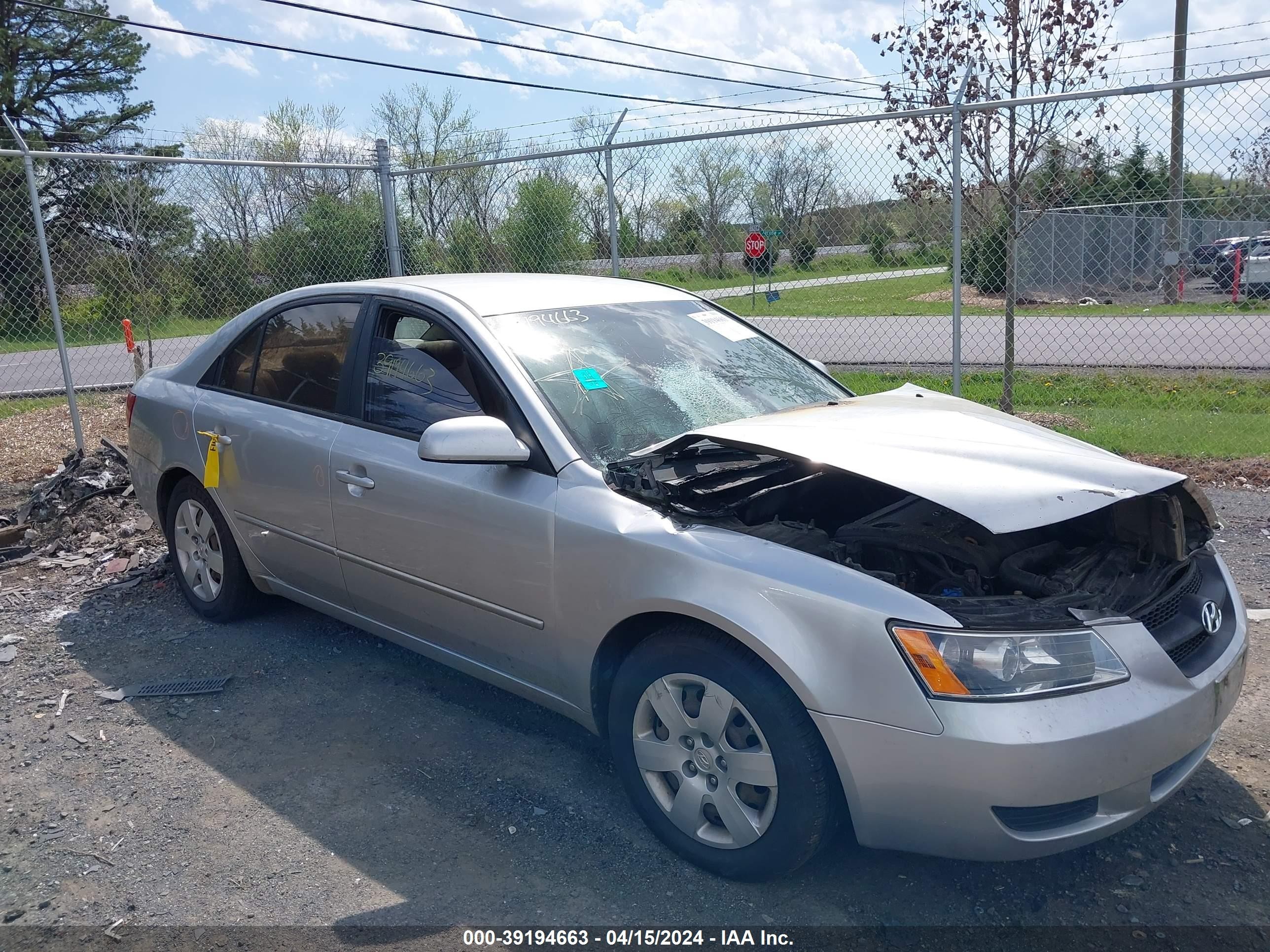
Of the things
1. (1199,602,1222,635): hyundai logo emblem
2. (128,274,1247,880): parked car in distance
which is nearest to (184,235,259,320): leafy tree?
(128,274,1247,880): parked car in distance

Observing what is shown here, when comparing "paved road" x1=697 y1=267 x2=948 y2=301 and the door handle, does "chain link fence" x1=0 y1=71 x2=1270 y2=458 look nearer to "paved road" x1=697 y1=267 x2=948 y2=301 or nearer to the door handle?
"paved road" x1=697 y1=267 x2=948 y2=301

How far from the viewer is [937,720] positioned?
2525 millimetres

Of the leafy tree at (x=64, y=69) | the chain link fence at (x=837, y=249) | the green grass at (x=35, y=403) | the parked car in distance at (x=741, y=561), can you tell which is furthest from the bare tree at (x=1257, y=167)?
the leafy tree at (x=64, y=69)

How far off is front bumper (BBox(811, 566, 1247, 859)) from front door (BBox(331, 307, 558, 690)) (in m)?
1.18

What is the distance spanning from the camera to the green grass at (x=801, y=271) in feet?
25.0

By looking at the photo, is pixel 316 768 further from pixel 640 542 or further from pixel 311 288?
pixel 311 288

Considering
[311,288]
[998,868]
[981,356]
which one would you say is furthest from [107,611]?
[981,356]

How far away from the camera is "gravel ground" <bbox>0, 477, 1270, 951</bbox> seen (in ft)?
9.43

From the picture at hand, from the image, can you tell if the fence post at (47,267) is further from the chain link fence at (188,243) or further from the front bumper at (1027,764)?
the front bumper at (1027,764)

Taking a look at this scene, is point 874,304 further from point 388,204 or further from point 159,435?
point 159,435

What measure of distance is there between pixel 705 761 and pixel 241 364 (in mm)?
3093

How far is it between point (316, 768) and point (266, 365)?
1.89 meters

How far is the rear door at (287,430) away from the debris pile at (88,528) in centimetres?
157

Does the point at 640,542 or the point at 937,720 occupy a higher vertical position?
the point at 640,542
